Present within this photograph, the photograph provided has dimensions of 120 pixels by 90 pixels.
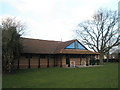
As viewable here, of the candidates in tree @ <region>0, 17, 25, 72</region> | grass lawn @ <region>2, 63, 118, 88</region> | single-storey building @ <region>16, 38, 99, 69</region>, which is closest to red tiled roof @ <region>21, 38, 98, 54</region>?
single-storey building @ <region>16, 38, 99, 69</region>

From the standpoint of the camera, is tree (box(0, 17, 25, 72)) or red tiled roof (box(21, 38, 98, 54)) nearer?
tree (box(0, 17, 25, 72))

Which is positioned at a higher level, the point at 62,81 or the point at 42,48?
the point at 42,48

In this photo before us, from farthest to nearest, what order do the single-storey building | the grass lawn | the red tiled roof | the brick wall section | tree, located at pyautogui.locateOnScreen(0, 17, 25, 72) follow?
the red tiled roof < the single-storey building < the brick wall section < tree, located at pyautogui.locateOnScreen(0, 17, 25, 72) < the grass lawn

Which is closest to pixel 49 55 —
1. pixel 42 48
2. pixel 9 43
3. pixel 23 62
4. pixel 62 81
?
pixel 42 48

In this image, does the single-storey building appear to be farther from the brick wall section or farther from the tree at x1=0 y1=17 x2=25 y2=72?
the tree at x1=0 y1=17 x2=25 y2=72

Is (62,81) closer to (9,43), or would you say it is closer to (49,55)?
(9,43)

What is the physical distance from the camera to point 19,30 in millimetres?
18141

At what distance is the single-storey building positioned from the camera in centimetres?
2395

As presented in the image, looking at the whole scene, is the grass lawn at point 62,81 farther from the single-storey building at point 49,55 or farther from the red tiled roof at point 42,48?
the red tiled roof at point 42,48

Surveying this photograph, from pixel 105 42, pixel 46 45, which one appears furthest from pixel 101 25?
pixel 46 45

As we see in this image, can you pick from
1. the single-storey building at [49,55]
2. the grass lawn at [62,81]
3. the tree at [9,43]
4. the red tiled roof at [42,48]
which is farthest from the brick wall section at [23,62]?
the grass lawn at [62,81]

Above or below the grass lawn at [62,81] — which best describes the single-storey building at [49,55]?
above

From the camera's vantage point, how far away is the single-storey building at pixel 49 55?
23953mm

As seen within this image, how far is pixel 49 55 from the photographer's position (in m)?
26.3
